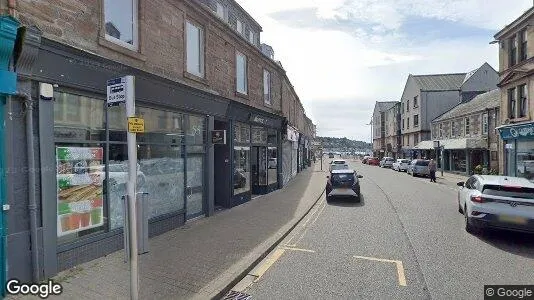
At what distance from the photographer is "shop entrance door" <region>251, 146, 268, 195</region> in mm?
14505

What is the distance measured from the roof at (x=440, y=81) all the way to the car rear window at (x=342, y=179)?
34058mm

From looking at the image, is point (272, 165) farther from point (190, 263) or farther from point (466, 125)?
point (466, 125)

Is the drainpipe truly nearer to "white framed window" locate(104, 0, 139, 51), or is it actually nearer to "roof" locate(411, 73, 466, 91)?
"white framed window" locate(104, 0, 139, 51)

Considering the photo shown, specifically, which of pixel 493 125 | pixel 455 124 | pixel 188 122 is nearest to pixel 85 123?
pixel 188 122

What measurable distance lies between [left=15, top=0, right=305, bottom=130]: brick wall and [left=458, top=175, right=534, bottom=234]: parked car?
26.2 ft

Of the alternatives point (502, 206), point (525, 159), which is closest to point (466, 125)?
point (525, 159)

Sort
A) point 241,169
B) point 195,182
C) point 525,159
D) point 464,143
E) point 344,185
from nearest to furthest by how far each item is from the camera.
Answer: point 195,182 → point 241,169 → point 344,185 → point 525,159 → point 464,143

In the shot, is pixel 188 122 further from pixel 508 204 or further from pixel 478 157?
pixel 478 157

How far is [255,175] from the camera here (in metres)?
14.9

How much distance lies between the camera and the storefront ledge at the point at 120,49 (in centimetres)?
618

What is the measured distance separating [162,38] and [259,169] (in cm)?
822

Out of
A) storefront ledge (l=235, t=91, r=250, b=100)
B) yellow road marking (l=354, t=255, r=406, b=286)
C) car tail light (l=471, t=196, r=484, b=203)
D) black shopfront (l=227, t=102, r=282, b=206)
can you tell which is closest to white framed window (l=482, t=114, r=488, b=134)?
black shopfront (l=227, t=102, r=282, b=206)

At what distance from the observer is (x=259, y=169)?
15.0m

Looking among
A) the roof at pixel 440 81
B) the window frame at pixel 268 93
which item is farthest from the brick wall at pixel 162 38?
the roof at pixel 440 81
